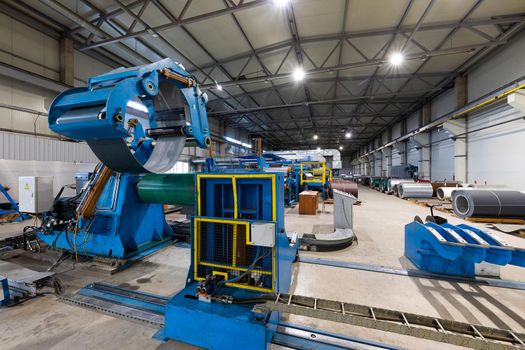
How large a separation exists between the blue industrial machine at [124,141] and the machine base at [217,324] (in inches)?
56.7

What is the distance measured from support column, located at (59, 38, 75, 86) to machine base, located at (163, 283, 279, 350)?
867cm

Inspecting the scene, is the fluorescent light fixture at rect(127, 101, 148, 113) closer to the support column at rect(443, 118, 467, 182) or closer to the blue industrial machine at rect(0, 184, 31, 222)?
the blue industrial machine at rect(0, 184, 31, 222)

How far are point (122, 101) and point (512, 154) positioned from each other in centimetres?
1111

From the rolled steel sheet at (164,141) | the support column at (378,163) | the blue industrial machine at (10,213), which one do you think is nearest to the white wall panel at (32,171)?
the blue industrial machine at (10,213)

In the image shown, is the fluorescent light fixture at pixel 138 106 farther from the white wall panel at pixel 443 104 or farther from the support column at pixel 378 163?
the support column at pixel 378 163

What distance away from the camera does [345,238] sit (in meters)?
3.80

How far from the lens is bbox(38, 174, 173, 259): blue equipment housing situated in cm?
295

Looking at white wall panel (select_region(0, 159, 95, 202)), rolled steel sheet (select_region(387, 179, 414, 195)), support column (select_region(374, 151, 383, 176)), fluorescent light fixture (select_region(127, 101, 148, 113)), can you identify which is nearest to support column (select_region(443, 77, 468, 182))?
rolled steel sheet (select_region(387, 179, 414, 195))

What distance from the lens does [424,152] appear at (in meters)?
12.8

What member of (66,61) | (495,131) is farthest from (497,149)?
(66,61)

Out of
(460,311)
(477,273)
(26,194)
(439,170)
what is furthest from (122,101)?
(439,170)

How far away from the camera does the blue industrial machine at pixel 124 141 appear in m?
1.65

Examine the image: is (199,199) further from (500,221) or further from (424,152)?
(424,152)

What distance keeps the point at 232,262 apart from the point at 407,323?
51.6 inches
